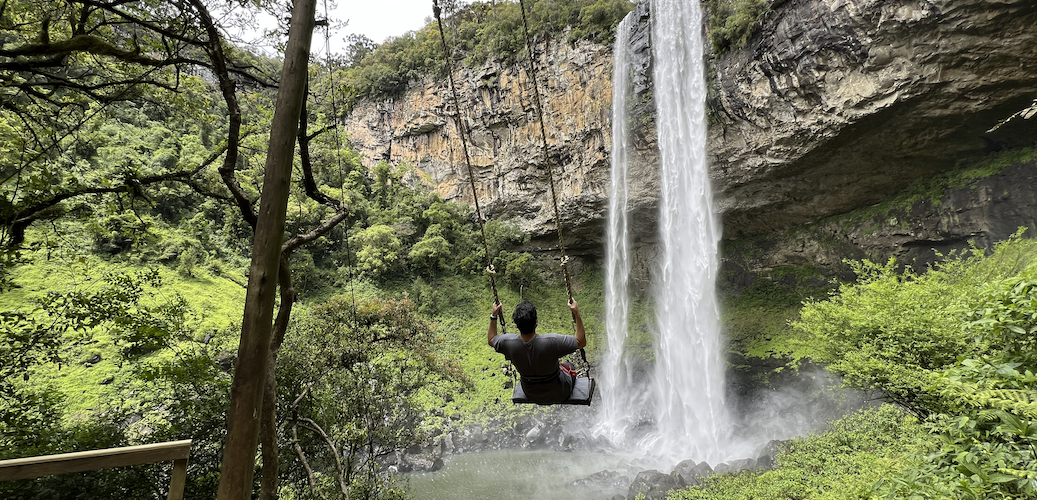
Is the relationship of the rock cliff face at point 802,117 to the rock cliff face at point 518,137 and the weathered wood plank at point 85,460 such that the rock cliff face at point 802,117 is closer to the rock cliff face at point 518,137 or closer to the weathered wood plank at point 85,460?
the rock cliff face at point 518,137

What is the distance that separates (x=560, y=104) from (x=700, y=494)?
52.5ft

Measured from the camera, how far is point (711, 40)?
1403 centimetres

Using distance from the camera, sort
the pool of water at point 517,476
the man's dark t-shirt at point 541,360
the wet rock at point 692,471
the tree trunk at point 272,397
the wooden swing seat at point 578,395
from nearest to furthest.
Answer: the man's dark t-shirt at point 541,360, the tree trunk at point 272,397, the wooden swing seat at point 578,395, the wet rock at point 692,471, the pool of water at point 517,476

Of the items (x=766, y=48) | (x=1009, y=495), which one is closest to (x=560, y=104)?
(x=766, y=48)

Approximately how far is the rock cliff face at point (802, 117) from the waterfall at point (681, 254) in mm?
610

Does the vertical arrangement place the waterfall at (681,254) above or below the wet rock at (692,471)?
above

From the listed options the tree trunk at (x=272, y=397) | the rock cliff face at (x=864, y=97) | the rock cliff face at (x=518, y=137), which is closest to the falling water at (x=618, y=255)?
the rock cliff face at (x=518, y=137)

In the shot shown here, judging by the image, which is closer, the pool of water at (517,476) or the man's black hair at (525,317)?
the man's black hair at (525,317)

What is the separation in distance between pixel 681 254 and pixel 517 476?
10.0 metres

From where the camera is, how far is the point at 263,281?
6.72ft

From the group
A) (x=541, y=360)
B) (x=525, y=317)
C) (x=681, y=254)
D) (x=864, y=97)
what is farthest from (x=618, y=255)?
(x=525, y=317)

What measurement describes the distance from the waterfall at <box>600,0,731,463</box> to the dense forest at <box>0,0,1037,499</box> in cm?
177

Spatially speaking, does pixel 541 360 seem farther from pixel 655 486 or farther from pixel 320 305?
pixel 320 305

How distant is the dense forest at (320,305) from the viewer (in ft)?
10.7
